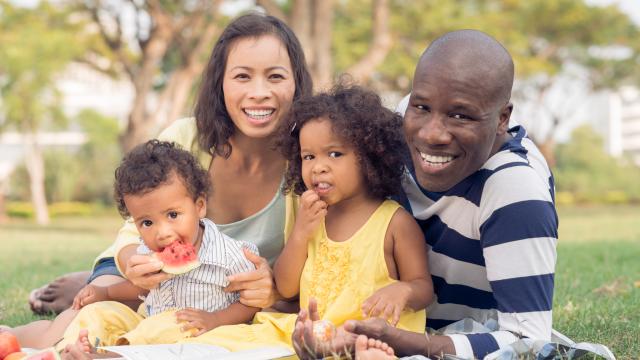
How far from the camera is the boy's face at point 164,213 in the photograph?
371cm

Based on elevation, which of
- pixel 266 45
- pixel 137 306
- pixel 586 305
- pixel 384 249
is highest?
pixel 266 45

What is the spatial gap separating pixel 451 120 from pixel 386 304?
82cm

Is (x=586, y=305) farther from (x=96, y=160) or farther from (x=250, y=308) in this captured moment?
(x=96, y=160)

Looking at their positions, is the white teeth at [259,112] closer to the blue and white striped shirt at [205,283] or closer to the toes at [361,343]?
the blue and white striped shirt at [205,283]

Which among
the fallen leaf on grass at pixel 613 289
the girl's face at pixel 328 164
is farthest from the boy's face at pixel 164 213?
the fallen leaf on grass at pixel 613 289

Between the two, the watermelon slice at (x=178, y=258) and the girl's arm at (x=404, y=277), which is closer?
the girl's arm at (x=404, y=277)

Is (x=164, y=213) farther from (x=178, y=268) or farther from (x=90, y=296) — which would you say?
(x=90, y=296)

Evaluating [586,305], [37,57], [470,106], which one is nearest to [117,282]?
[470,106]

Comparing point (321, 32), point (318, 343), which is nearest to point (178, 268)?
point (318, 343)

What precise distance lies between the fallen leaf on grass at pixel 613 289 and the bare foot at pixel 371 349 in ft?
10.5

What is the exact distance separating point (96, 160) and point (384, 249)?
1187 inches

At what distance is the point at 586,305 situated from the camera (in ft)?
17.3

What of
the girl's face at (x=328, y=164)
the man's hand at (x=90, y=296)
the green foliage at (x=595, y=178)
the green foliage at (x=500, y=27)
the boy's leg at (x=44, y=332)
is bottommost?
the green foliage at (x=595, y=178)

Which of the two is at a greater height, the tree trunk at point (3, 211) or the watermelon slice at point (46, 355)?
the watermelon slice at point (46, 355)
